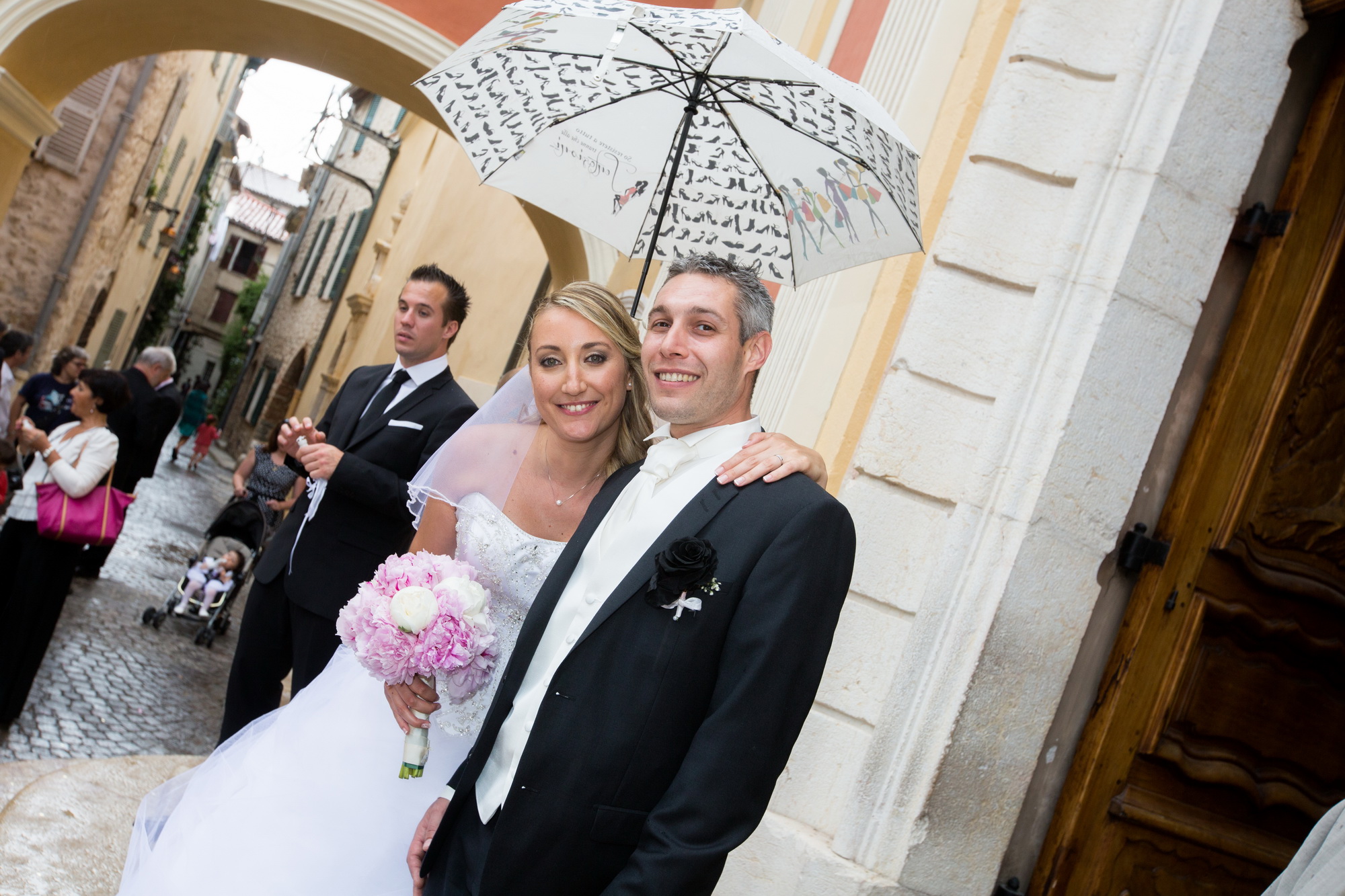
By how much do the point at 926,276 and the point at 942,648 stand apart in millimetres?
1315

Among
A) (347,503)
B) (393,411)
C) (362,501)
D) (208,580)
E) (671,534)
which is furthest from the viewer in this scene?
(208,580)

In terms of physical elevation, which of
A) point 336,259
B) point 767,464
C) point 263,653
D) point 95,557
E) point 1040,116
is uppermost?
point 336,259

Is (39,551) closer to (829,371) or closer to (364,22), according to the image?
(829,371)

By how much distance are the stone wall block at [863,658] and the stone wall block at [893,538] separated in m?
0.06

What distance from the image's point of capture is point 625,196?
3.29 m

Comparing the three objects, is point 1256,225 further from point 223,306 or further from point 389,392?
point 223,306

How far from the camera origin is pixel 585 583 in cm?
209

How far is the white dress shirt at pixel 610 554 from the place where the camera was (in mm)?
2014

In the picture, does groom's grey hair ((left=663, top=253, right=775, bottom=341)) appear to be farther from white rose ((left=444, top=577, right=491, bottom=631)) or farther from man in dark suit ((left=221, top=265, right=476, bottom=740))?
man in dark suit ((left=221, top=265, right=476, bottom=740))

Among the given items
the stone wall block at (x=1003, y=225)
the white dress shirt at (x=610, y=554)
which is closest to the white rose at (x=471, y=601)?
the white dress shirt at (x=610, y=554)

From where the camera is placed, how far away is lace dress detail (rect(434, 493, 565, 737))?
2.54 m

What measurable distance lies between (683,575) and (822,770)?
1.99m

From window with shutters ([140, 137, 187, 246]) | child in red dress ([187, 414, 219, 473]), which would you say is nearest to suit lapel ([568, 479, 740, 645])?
child in red dress ([187, 414, 219, 473])

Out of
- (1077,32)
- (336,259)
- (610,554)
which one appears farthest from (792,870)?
(336,259)
